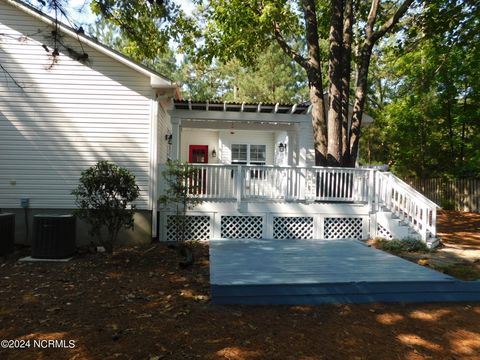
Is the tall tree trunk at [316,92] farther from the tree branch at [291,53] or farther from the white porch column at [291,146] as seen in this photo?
the white porch column at [291,146]

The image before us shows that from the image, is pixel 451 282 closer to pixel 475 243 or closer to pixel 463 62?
pixel 475 243

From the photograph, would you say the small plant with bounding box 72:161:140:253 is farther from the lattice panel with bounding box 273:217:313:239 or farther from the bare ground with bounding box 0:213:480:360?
the lattice panel with bounding box 273:217:313:239

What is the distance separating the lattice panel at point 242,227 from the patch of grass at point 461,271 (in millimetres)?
3831

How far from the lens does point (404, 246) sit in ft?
25.6

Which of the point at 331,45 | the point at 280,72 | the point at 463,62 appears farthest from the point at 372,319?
the point at 280,72

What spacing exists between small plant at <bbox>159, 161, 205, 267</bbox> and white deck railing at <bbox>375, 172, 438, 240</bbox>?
440cm

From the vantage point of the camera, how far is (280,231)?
28.9 ft

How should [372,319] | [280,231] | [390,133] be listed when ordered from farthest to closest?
[390,133] < [280,231] < [372,319]

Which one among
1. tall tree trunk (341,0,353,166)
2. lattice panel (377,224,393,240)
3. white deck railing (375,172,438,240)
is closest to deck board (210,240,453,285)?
lattice panel (377,224,393,240)

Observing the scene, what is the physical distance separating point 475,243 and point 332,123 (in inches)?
183

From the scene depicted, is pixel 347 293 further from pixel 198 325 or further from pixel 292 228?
pixel 292 228

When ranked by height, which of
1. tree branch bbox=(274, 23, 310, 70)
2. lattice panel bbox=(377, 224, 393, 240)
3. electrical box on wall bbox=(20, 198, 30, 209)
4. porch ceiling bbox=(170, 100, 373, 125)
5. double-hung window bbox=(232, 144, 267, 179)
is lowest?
lattice panel bbox=(377, 224, 393, 240)

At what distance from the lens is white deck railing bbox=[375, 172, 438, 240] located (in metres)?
8.14

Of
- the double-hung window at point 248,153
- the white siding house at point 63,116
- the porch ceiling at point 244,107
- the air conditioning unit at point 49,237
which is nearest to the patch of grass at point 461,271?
the white siding house at point 63,116
